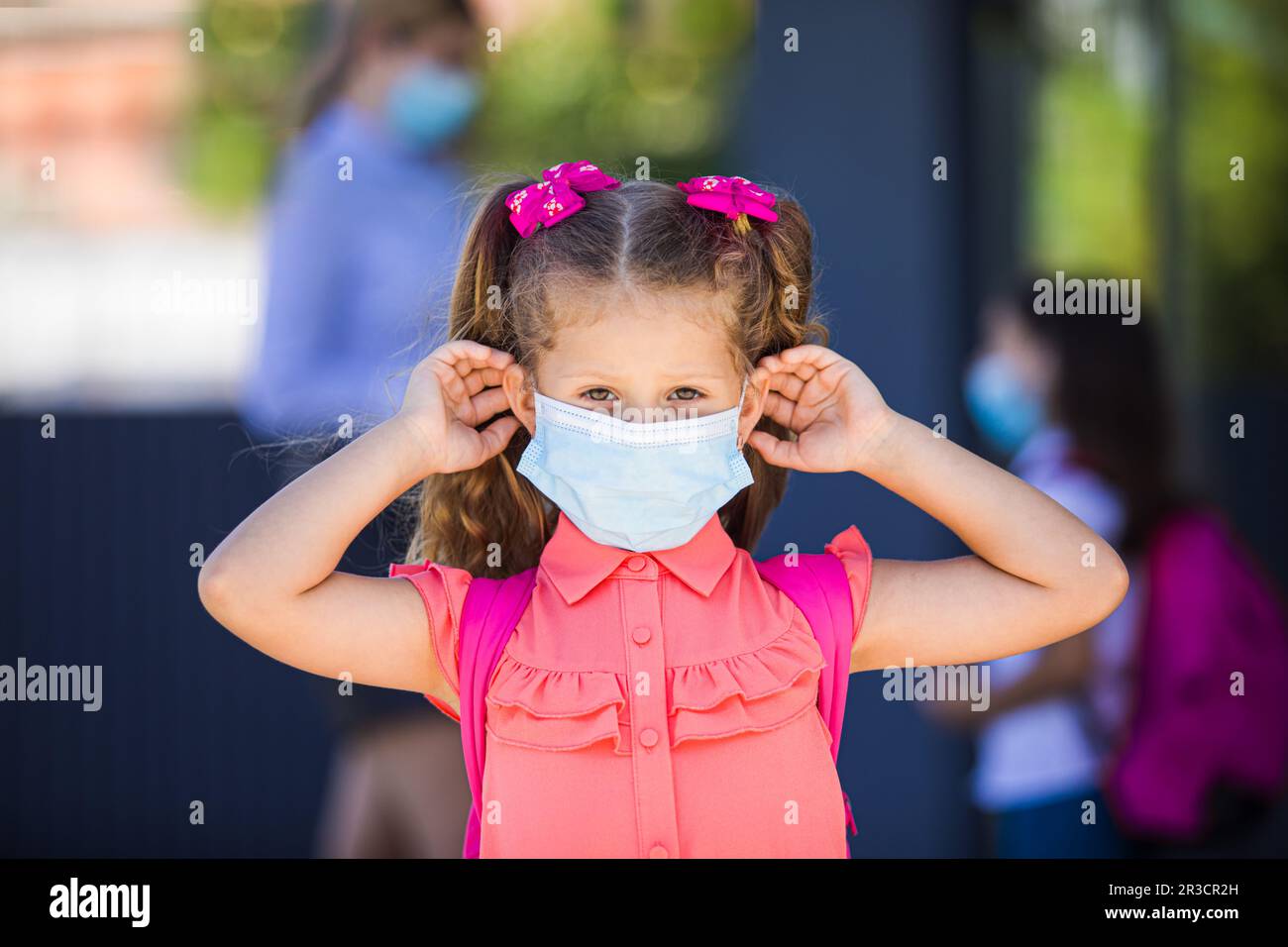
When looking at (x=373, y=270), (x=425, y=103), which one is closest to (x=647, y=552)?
(x=373, y=270)

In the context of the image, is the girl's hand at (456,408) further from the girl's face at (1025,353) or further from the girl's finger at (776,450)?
the girl's face at (1025,353)

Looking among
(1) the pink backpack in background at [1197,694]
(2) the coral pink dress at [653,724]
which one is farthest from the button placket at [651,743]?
(1) the pink backpack in background at [1197,694]

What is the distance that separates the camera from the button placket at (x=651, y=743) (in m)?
2.04

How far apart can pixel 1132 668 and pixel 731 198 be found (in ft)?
6.86

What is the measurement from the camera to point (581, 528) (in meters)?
2.22

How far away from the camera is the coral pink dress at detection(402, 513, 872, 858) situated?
206 cm

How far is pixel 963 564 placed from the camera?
2283mm

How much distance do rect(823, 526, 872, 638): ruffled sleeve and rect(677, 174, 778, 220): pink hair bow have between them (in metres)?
0.47

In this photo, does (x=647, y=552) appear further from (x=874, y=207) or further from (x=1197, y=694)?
(x=874, y=207)

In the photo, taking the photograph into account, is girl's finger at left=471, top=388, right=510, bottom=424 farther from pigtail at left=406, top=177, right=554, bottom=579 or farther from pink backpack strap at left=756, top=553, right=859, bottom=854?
pink backpack strap at left=756, top=553, right=859, bottom=854

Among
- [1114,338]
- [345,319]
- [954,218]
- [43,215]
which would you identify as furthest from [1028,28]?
[43,215]

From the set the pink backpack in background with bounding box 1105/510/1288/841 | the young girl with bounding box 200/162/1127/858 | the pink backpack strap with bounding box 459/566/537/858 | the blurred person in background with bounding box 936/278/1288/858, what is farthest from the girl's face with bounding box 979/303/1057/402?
the pink backpack strap with bounding box 459/566/537/858
